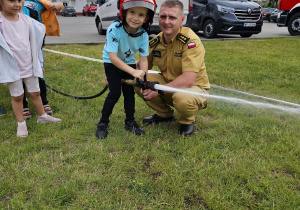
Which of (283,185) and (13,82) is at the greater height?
(13,82)

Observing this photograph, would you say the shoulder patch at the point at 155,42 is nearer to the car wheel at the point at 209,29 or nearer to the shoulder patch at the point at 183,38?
the shoulder patch at the point at 183,38

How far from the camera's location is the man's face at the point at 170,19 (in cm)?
293

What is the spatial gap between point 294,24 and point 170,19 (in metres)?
11.1

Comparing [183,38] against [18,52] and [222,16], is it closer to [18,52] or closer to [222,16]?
[18,52]

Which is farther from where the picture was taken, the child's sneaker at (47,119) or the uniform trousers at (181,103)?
the child's sneaker at (47,119)

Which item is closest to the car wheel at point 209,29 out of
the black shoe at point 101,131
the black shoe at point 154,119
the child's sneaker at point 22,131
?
the black shoe at point 154,119

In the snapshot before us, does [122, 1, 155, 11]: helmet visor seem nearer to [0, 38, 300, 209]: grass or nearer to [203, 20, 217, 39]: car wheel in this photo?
[0, 38, 300, 209]: grass

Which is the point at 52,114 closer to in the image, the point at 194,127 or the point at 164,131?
the point at 164,131

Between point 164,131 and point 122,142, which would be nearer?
point 122,142

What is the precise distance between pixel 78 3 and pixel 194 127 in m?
52.0

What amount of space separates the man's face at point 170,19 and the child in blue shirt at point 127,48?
0.59 ft

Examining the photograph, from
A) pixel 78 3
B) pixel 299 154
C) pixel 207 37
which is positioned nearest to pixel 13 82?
pixel 299 154

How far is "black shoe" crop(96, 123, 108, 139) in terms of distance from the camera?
3073 millimetres

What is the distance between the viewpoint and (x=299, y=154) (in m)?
2.72
